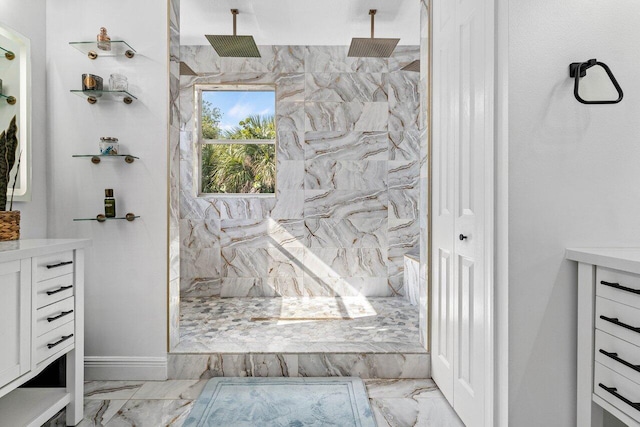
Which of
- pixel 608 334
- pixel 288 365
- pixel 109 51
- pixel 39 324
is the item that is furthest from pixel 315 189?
pixel 608 334

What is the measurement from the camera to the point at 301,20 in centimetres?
371

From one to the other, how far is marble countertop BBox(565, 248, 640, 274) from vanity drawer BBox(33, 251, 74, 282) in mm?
2027

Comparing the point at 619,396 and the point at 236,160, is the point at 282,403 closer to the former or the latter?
the point at 619,396

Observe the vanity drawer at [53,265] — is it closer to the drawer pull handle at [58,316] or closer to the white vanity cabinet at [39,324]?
the white vanity cabinet at [39,324]

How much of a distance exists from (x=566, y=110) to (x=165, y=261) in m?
2.16

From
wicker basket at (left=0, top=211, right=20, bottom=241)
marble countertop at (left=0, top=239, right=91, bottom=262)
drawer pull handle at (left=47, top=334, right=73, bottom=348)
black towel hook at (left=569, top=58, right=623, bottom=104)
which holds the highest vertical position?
black towel hook at (left=569, top=58, right=623, bottom=104)

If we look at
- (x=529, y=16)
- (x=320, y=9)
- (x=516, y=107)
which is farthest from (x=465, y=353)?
(x=320, y=9)

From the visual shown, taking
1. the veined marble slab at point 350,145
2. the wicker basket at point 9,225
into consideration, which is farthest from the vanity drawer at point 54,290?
the veined marble slab at point 350,145

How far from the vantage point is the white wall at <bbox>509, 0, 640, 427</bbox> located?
156 cm

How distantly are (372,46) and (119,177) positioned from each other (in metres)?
2.20

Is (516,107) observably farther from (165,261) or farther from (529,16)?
(165,261)

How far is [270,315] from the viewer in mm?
3516

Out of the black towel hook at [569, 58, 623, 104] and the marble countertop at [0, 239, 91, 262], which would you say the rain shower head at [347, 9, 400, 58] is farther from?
the marble countertop at [0, 239, 91, 262]

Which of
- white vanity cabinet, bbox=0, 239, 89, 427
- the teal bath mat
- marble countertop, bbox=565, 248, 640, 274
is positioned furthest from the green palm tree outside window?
marble countertop, bbox=565, 248, 640, 274
